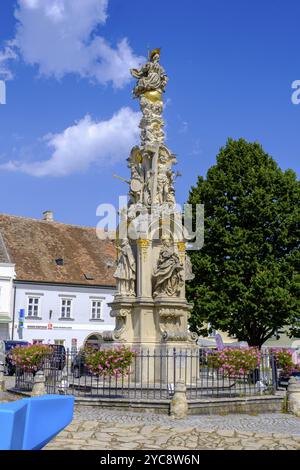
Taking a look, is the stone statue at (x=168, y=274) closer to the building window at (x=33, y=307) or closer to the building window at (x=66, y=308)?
the building window at (x=33, y=307)

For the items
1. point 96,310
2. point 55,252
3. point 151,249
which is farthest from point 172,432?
point 55,252

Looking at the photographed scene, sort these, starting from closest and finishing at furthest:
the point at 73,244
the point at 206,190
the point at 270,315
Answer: the point at 270,315, the point at 206,190, the point at 73,244

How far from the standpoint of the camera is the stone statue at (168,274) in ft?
49.5

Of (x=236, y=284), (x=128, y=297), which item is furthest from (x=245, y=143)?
(x=128, y=297)

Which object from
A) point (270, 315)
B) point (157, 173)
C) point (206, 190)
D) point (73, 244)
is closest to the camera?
point (157, 173)

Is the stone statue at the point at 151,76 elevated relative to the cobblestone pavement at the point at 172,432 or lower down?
elevated

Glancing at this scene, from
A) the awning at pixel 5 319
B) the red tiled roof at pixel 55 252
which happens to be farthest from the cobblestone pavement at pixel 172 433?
the red tiled roof at pixel 55 252

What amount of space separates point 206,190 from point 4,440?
2317 cm

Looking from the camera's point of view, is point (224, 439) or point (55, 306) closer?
point (224, 439)

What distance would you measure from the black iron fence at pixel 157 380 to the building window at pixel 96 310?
25.6 meters

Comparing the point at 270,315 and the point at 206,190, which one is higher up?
the point at 206,190

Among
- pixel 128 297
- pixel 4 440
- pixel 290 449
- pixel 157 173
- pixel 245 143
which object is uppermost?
pixel 245 143

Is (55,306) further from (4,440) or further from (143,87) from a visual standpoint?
(4,440)

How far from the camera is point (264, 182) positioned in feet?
85.9
